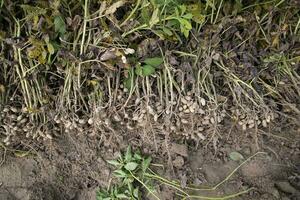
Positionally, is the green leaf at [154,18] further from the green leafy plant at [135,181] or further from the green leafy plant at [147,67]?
the green leafy plant at [135,181]

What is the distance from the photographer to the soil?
1538 millimetres

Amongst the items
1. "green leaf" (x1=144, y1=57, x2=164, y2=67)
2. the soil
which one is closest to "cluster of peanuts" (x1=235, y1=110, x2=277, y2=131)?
the soil

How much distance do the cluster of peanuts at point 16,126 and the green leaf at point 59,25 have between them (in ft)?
1.05

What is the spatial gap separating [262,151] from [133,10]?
2.57 feet

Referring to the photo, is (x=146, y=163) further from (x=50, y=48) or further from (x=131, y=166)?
(x=50, y=48)

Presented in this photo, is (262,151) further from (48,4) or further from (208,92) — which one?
(48,4)

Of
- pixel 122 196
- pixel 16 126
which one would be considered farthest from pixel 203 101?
pixel 16 126

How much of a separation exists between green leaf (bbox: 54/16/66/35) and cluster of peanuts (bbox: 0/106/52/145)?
1.05 ft

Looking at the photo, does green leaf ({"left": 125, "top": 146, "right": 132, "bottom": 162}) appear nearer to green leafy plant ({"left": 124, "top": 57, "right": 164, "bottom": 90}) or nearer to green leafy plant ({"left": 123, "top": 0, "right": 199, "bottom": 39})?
green leafy plant ({"left": 124, "top": 57, "right": 164, "bottom": 90})

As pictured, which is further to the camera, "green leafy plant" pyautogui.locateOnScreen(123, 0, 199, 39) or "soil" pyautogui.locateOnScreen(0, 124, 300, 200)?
"soil" pyautogui.locateOnScreen(0, 124, 300, 200)

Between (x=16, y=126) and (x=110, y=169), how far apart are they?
1.29 ft

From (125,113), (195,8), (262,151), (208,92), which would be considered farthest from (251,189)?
(195,8)

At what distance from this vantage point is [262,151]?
1.65 m

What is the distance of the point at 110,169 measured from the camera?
5.14 feet
